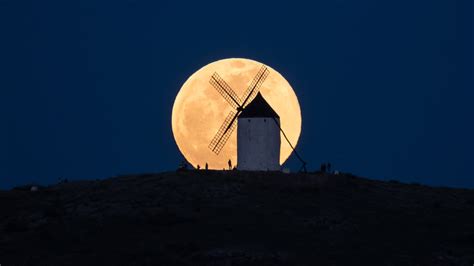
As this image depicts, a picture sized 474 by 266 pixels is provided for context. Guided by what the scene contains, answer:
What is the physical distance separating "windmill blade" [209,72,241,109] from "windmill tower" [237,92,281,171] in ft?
17.4

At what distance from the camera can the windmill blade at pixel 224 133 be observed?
2675 inches

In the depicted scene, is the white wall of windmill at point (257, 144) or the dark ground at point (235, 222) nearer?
the dark ground at point (235, 222)

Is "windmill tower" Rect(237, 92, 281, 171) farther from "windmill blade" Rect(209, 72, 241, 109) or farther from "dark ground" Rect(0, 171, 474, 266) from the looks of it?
"dark ground" Rect(0, 171, 474, 266)

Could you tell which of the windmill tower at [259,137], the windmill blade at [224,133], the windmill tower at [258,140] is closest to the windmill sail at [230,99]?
the windmill blade at [224,133]

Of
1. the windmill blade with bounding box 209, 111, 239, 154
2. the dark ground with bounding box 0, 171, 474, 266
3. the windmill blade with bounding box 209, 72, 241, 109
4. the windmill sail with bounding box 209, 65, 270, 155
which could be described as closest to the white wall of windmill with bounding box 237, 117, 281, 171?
the windmill blade with bounding box 209, 111, 239, 154

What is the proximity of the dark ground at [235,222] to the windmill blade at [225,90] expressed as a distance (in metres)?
12.3

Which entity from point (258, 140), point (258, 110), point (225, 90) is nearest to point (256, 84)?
point (225, 90)

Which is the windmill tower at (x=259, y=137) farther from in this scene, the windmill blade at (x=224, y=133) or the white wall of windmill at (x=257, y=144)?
the windmill blade at (x=224, y=133)

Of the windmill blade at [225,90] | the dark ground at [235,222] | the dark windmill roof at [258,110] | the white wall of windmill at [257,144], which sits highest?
the windmill blade at [225,90]

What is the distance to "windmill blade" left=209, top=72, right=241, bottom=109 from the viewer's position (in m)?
69.8
